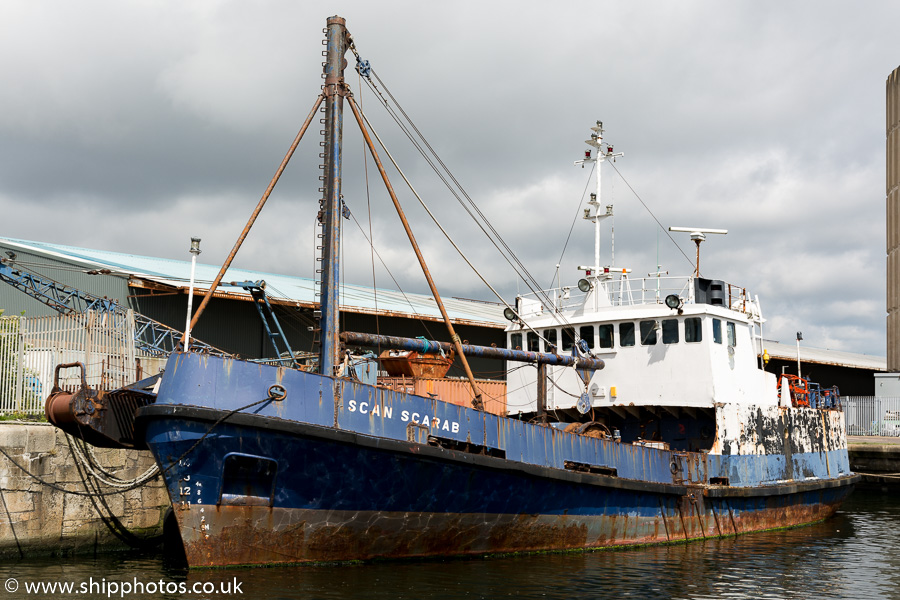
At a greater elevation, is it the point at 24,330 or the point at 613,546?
the point at 24,330

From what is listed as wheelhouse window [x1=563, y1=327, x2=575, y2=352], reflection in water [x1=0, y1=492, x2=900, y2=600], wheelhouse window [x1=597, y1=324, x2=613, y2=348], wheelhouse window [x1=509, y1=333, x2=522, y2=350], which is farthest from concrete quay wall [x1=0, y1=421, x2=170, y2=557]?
wheelhouse window [x1=597, y1=324, x2=613, y2=348]

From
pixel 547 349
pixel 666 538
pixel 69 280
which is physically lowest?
pixel 666 538

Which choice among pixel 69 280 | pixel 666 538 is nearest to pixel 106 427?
pixel 666 538

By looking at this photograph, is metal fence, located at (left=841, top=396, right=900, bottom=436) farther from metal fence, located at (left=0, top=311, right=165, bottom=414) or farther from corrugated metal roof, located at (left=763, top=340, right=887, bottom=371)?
→ metal fence, located at (left=0, top=311, right=165, bottom=414)

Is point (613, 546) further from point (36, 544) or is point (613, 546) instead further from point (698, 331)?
point (36, 544)

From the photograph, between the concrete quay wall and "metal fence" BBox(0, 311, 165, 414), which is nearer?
the concrete quay wall

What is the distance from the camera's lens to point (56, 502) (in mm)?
13016

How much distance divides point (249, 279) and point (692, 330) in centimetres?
1659

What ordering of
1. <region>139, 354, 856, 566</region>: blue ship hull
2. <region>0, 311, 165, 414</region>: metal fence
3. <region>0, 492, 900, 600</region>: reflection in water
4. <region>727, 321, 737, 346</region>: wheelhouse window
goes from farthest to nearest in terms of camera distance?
<region>727, 321, 737, 346</region>: wheelhouse window → <region>0, 311, 165, 414</region>: metal fence → <region>139, 354, 856, 566</region>: blue ship hull → <region>0, 492, 900, 600</region>: reflection in water

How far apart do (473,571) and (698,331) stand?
22.8 ft

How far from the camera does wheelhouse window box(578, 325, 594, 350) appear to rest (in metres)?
17.0

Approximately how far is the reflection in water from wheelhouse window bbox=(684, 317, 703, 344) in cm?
382

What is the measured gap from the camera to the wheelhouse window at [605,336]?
1680cm

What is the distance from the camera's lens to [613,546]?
14297mm
